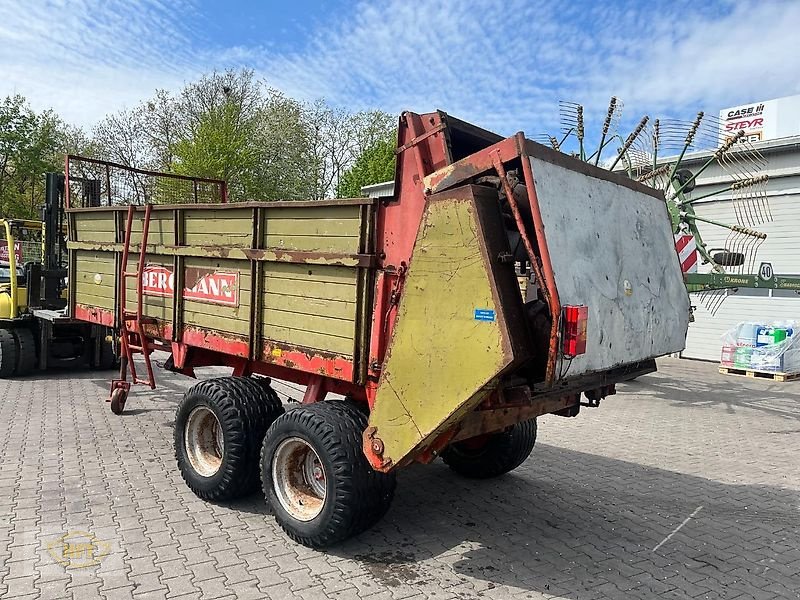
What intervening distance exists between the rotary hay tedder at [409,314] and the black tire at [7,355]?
5.69 meters

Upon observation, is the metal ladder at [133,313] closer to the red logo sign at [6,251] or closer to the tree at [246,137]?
the red logo sign at [6,251]

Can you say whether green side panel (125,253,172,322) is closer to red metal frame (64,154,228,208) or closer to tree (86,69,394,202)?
red metal frame (64,154,228,208)

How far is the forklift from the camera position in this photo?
30.8ft

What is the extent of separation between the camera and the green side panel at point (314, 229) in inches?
151

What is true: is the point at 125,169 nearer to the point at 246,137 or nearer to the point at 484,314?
the point at 484,314

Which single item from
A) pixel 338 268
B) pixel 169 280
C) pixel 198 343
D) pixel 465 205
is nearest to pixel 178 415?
pixel 198 343

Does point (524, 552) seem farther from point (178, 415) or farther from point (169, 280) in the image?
point (169, 280)

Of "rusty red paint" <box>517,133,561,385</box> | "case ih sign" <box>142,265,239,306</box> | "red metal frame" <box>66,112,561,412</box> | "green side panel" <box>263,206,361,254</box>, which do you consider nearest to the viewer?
"rusty red paint" <box>517,133,561,385</box>

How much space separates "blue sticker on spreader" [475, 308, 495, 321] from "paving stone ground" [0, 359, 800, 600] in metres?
1.55

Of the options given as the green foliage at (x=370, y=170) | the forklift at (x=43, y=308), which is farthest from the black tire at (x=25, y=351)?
the green foliage at (x=370, y=170)

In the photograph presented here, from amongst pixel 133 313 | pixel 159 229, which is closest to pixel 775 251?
pixel 159 229

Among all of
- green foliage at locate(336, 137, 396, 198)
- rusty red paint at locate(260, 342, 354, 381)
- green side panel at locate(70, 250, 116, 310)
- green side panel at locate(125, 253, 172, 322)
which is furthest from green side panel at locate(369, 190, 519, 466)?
green foliage at locate(336, 137, 396, 198)

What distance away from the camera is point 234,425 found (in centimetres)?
434

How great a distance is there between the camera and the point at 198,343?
4.90 meters
